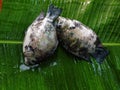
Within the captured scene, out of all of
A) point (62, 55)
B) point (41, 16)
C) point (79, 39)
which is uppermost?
point (41, 16)

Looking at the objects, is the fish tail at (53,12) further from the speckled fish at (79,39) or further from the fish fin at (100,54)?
the fish fin at (100,54)

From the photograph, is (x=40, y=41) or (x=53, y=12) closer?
(x=40, y=41)

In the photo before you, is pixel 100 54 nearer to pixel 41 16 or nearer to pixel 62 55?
pixel 62 55

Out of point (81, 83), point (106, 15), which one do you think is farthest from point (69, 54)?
point (106, 15)

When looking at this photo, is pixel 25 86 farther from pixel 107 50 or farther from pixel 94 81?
pixel 107 50

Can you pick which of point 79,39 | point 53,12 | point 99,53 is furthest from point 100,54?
point 53,12

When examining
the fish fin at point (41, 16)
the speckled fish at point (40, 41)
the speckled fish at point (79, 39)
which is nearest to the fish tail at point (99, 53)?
the speckled fish at point (79, 39)
